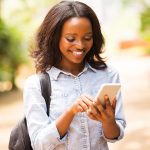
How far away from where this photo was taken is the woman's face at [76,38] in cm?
234

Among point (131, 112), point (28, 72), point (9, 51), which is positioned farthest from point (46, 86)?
point (28, 72)

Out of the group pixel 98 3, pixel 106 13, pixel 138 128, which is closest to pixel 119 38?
pixel 106 13

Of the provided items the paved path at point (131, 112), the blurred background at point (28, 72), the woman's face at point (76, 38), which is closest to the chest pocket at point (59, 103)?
the woman's face at point (76, 38)

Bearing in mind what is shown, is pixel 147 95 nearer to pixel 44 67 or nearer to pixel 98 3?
pixel 44 67

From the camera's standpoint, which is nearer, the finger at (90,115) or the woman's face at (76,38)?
the finger at (90,115)

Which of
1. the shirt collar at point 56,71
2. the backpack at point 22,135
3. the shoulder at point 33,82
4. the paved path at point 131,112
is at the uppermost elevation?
the shirt collar at point 56,71

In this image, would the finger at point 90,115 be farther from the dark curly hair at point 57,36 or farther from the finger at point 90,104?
the dark curly hair at point 57,36

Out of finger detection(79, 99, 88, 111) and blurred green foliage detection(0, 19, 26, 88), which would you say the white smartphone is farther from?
blurred green foliage detection(0, 19, 26, 88)

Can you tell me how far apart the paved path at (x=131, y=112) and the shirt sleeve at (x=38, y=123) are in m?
3.58

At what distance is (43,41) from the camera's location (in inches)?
98.7

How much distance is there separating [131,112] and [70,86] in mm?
5885

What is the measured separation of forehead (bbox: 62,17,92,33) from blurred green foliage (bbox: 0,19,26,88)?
8.22 metres

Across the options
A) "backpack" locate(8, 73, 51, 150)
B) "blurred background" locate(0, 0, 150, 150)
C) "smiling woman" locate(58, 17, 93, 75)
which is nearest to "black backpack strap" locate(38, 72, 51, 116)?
"backpack" locate(8, 73, 51, 150)

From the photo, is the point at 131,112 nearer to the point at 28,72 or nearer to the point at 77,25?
the point at 28,72
